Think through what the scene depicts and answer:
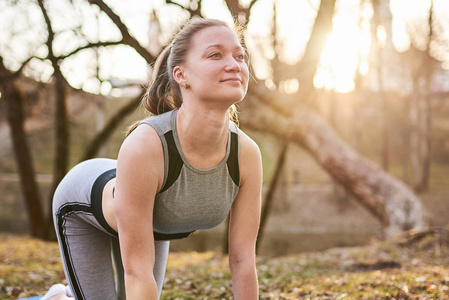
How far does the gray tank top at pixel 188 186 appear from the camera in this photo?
7.81 ft

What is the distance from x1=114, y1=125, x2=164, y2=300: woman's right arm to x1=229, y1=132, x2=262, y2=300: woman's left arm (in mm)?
565

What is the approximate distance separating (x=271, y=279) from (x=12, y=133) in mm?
8129

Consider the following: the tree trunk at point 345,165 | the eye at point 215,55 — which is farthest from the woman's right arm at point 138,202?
the tree trunk at point 345,165

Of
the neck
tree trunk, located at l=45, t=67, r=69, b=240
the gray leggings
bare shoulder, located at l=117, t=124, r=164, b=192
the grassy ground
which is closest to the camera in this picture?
bare shoulder, located at l=117, t=124, r=164, b=192

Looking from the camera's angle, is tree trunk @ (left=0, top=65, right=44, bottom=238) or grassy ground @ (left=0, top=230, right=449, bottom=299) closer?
grassy ground @ (left=0, top=230, right=449, bottom=299)

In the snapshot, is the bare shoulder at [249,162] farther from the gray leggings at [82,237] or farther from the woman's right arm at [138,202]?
the gray leggings at [82,237]

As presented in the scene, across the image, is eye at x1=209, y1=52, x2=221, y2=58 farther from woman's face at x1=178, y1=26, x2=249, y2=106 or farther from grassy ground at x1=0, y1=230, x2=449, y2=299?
grassy ground at x1=0, y1=230, x2=449, y2=299

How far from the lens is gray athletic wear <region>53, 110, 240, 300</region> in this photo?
94.6 inches

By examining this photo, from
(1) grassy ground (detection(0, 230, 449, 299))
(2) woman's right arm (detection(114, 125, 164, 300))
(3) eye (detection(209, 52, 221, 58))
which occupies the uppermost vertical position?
(3) eye (detection(209, 52, 221, 58))

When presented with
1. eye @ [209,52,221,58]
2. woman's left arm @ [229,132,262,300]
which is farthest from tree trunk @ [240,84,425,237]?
eye @ [209,52,221,58]

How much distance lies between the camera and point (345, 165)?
36.8 ft

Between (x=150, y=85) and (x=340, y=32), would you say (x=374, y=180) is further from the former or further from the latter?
(x=150, y=85)

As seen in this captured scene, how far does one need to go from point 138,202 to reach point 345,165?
9.69m

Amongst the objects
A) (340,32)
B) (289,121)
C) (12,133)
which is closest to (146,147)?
(289,121)
